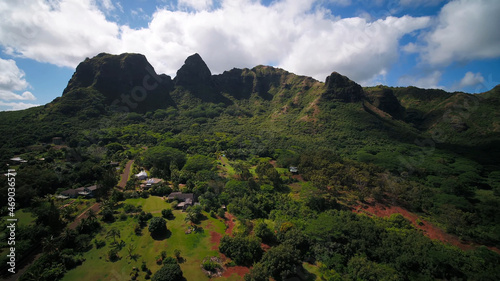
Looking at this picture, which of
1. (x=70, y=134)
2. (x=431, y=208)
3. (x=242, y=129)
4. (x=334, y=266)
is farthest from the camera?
(x=242, y=129)

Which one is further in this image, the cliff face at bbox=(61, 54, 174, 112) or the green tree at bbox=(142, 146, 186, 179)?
the cliff face at bbox=(61, 54, 174, 112)

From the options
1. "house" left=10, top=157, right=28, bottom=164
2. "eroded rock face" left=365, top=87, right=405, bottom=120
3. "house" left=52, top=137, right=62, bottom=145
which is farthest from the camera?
"eroded rock face" left=365, top=87, right=405, bottom=120

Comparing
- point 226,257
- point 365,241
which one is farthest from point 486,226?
point 226,257

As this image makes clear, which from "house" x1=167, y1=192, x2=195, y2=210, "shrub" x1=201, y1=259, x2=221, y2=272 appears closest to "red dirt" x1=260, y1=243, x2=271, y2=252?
"shrub" x1=201, y1=259, x2=221, y2=272

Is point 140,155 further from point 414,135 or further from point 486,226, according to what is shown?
point 414,135

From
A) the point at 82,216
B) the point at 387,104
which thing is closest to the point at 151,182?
the point at 82,216

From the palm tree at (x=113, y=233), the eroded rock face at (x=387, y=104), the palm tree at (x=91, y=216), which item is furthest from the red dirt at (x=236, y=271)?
the eroded rock face at (x=387, y=104)

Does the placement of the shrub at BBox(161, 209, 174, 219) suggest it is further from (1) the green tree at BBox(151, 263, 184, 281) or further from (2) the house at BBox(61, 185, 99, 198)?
(2) the house at BBox(61, 185, 99, 198)

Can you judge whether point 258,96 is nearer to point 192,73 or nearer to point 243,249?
point 192,73
